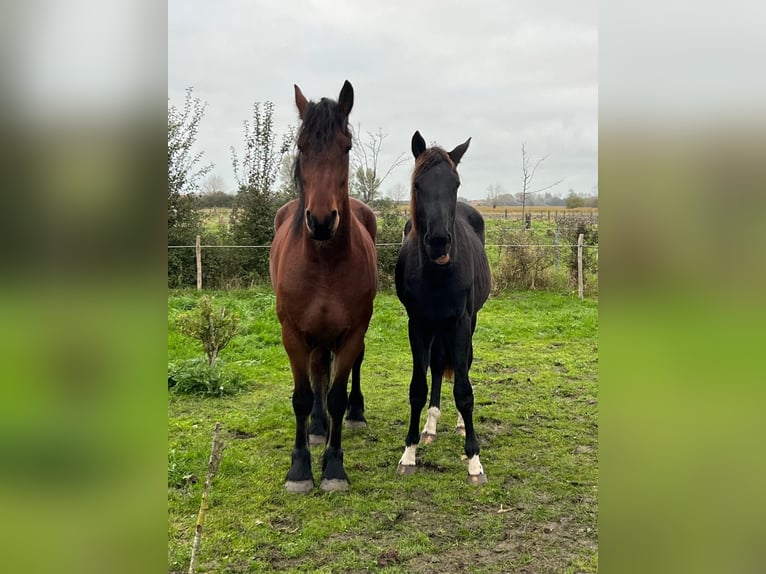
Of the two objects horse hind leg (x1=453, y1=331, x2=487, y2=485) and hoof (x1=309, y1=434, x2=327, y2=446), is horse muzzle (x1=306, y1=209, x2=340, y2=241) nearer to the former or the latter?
horse hind leg (x1=453, y1=331, x2=487, y2=485)

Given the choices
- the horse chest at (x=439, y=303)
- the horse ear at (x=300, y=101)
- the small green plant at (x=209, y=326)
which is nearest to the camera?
the horse ear at (x=300, y=101)

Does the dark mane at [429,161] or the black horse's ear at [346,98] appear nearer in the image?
the black horse's ear at [346,98]

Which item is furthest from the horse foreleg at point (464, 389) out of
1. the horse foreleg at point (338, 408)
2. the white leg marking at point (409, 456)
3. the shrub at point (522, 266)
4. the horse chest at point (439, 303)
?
the shrub at point (522, 266)

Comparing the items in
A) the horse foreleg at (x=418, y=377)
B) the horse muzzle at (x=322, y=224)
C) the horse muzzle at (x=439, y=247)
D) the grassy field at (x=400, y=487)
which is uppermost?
the horse muzzle at (x=322, y=224)

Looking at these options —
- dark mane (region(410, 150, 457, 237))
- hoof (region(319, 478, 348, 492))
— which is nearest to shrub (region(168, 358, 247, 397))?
hoof (region(319, 478, 348, 492))

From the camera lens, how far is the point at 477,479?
3.90 metres

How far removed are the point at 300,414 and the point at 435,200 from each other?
1.90 metres

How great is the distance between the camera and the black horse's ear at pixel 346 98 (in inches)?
135

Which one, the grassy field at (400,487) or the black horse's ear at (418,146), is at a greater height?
the black horse's ear at (418,146)

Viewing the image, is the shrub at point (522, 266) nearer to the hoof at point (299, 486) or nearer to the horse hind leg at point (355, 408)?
the horse hind leg at point (355, 408)

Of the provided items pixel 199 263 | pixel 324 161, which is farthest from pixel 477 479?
pixel 199 263

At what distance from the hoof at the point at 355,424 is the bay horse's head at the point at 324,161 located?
248cm
